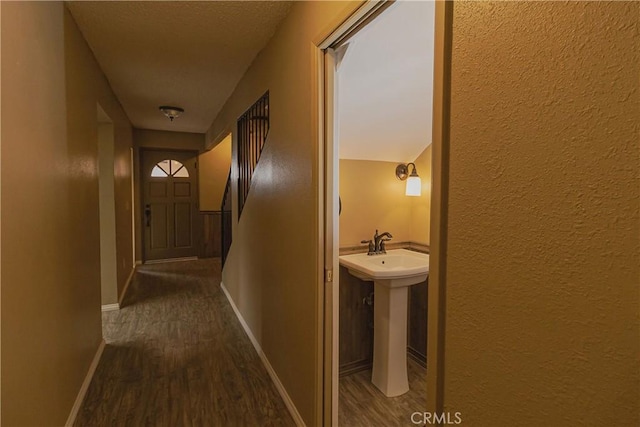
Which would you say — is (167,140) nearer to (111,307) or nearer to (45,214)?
(111,307)

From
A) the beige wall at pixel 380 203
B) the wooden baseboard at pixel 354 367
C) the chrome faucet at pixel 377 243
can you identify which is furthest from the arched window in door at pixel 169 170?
the wooden baseboard at pixel 354 367

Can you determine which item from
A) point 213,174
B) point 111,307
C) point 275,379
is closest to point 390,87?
point 275,379

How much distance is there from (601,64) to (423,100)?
68.9 inches

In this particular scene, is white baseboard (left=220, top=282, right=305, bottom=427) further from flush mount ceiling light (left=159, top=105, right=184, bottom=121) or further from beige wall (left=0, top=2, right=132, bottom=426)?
flush mount ceiling light (left=159, top=105, right=184, bottom=121)

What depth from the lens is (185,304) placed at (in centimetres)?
402

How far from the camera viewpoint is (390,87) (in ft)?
7.13

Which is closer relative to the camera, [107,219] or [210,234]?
[107,219]

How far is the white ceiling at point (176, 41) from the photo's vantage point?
78.5 inches

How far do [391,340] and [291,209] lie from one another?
1.11 meters

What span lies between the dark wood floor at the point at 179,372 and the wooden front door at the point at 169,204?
7.90ft

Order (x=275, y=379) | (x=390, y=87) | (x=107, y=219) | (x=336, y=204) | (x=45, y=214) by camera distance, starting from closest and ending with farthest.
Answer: (x=45, y=214) → (x=336, y=204) → (x=390, y=87) → (x=275, y=379) → (x=107, y=219)

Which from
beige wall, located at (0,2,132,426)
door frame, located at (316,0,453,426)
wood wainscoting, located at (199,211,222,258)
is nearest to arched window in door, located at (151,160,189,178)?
wood wainscoting, located at (199,211,222,258)

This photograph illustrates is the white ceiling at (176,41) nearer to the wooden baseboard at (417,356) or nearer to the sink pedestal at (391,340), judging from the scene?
the sink pedestal at (391,340)

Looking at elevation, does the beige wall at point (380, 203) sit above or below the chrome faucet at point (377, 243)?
above
